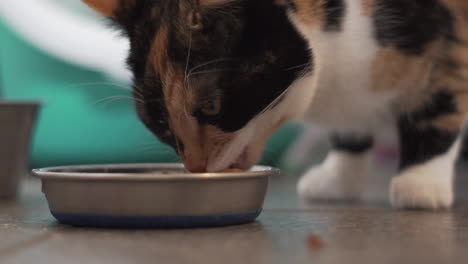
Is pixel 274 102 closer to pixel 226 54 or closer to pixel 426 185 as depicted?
pixel 226 54

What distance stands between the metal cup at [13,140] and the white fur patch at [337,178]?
669mm

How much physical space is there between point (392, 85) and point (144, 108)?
528mm

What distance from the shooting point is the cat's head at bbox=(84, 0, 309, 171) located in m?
1.14

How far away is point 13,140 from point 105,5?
56cm

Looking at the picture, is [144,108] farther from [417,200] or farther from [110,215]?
[417,200]

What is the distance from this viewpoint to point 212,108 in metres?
1.16

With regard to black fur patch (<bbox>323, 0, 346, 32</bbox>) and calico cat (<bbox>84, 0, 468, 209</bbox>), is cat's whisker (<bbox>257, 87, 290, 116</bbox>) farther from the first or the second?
black fur patch (<bbox>323, 0, 346, 32</bbox>)

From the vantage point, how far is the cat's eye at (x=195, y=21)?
1.13m

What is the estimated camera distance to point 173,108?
46.2 inches

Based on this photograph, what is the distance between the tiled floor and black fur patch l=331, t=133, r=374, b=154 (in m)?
0.47

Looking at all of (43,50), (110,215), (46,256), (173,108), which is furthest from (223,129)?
(43,50)

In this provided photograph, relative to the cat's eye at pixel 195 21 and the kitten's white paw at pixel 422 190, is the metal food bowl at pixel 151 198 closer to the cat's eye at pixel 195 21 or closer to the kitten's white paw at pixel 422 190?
the cat's eye at pixel 195 21

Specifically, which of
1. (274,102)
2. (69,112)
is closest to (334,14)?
(274,102)

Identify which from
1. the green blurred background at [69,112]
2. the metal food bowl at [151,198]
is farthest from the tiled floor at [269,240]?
the green blurred background at [69,112]
